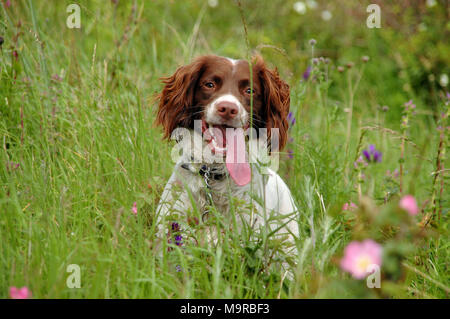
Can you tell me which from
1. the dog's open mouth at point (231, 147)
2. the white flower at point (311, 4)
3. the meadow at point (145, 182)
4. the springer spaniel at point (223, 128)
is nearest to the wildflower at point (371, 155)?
the meadow at point (145, 182)

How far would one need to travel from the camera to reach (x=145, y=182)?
106 inches

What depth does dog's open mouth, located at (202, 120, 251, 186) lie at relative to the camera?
269cm

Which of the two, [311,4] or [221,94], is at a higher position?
[311,4]

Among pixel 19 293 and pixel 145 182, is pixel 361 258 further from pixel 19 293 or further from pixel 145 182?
pixel 145 182

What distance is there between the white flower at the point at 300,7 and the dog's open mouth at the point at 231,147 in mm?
5299

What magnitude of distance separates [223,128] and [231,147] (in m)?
0.13

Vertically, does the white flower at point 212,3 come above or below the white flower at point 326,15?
above

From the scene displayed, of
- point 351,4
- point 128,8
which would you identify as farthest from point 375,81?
point 128,8

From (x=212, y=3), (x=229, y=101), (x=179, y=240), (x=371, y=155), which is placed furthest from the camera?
(x=212, y=3)

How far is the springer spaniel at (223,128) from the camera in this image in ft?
8.80

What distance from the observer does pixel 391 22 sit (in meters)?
6.96

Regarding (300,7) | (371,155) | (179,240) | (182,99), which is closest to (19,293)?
(179,240)

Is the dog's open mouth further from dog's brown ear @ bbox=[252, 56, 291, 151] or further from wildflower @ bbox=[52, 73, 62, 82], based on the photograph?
wildflower @ bbox=[52, 73, 62, 82]

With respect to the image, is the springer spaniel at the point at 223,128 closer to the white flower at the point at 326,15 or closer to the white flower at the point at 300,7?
the white flower at the point at 300,7
